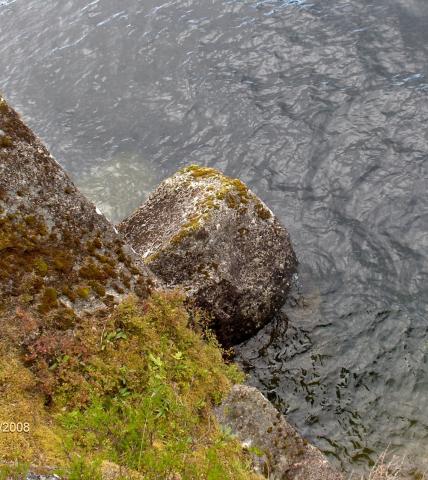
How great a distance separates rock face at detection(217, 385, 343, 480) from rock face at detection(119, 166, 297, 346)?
2.65 metres

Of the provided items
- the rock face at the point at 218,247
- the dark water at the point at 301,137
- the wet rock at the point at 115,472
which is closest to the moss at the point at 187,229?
the rock face at the point at 218,247

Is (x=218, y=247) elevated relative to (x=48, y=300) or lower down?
lower down

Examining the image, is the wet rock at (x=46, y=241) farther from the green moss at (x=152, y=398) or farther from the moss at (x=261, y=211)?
the moss at (x=261, y=211)

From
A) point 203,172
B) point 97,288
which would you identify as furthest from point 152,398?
point 203,172

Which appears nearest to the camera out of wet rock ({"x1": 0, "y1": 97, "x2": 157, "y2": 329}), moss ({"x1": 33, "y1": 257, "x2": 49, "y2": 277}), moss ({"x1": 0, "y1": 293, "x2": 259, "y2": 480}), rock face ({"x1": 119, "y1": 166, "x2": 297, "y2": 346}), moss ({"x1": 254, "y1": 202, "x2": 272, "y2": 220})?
moss ({"x1": 0, "y1": 293, "x2": 259, "y2": 480})

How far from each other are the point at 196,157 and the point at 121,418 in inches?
464

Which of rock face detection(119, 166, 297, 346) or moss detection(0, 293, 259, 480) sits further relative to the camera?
rock face detection(119, 166, 297, 346)

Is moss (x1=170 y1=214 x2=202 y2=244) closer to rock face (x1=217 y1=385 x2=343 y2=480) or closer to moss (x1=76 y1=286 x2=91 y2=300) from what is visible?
moss (x1=76 y1=286 x2=91 y2=300)

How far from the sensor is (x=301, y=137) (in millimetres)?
17547

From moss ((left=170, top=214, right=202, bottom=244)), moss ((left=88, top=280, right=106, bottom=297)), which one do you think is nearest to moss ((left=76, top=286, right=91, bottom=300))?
moss ((left=88, top=280, right=106, bottom=297))

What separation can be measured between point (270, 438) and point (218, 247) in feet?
→ 13.6

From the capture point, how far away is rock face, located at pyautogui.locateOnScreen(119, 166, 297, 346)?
11312mm

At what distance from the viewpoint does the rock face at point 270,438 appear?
8566 millimetres

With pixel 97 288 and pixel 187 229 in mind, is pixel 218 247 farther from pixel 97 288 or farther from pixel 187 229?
pixel 97 288
